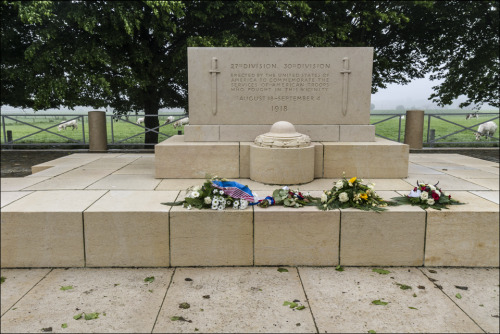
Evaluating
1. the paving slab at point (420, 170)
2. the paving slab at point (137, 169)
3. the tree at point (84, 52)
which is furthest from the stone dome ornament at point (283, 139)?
the tree at point (84, 52)

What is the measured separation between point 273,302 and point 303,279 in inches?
22.9

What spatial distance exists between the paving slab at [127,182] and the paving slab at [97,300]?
1.48 metres

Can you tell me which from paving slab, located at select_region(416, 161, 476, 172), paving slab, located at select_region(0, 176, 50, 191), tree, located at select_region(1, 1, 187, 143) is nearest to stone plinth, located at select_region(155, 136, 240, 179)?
paving slab, located at select_region(0, 176, 50, 191)

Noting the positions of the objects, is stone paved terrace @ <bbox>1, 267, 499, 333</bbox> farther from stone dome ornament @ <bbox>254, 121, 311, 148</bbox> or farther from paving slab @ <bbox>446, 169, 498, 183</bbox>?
paving slab @ <bbox>446, 169, 498, 183</bbox>

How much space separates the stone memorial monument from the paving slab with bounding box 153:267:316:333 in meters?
2.41

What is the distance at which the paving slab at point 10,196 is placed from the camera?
4.20 metres

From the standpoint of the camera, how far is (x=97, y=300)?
129 inches

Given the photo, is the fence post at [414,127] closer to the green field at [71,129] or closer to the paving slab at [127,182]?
the green field at [71,129]

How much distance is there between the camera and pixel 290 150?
5363mm

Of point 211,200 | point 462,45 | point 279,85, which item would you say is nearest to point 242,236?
point 211,200

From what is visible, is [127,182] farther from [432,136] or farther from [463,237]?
[432,136]

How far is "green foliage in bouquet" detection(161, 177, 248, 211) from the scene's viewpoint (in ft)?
13.1

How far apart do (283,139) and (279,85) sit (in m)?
1.46

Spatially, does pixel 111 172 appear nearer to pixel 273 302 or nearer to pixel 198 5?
pixel 273 302
